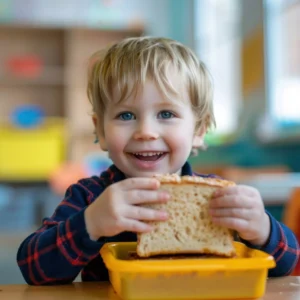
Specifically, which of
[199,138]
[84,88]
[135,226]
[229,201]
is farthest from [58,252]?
[84,88]

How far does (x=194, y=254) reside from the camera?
72 cm

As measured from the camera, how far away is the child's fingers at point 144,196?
26.4 inches

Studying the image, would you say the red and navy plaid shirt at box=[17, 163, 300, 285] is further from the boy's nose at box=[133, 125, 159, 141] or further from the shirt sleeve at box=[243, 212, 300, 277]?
the boy's nose at box=[133, 125, 159, 141]

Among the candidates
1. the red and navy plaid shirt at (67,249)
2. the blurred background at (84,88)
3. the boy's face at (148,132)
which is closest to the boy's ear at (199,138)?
the boy's face at (148,132)

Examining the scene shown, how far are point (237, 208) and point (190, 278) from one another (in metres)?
0.12

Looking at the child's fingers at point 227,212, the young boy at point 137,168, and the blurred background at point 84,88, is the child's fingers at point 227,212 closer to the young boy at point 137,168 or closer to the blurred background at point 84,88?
the young boy at point 137,168

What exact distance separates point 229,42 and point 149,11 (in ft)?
4.63

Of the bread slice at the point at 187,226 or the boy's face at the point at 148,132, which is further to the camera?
the boy's face at the point at 148,132

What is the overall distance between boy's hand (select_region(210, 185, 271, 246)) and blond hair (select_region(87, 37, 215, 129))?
0.81 feet

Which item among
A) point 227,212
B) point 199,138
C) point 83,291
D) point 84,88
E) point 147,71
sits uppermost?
point 84,88

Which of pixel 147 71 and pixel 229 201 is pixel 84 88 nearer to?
pixel 147 71

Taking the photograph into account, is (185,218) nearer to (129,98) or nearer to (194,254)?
(194,254)

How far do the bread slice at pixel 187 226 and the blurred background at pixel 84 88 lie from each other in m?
2.95

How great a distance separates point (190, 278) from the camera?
0.62 m
